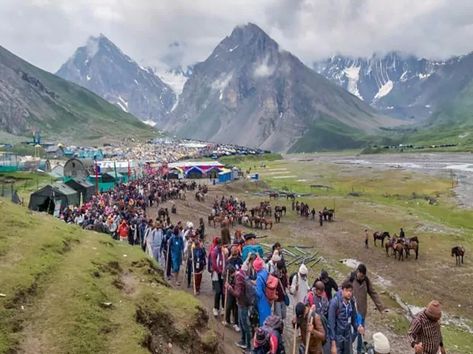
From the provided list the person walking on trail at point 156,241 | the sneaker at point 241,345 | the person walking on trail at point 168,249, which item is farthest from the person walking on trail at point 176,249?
the sneaker at point 241,345

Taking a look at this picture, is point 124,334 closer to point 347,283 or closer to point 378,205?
point 347,283

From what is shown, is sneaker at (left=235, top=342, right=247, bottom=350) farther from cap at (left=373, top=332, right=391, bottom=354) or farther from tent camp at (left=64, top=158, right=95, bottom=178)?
tent camp at (left=64, top=158, right=95, bottom=178)

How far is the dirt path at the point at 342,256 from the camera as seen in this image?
19906mm

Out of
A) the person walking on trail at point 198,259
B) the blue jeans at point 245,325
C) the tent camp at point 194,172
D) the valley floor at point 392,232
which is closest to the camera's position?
the blue jeans at point 245,325

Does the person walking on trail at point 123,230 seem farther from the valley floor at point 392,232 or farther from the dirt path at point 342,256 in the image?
the valley floor at point 392,232

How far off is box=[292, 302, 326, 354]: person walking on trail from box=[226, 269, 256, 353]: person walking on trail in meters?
2.93

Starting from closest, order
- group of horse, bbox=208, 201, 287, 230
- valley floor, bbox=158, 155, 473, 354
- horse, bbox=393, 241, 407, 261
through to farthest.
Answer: valley floor, bbox=158, 155, 473, 354 → horse, bbox=393, 241, 407, 261 → group of horse, bbox=208, 201, 287, 230

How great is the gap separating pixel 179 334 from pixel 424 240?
3793cm

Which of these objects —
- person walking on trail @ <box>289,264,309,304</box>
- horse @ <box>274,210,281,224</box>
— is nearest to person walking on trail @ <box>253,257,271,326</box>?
person walking on trail @ <box>289,264,309,304</box>

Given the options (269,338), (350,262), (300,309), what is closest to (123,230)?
(350,262)

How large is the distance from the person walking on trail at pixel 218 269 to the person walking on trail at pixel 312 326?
19.7 feet

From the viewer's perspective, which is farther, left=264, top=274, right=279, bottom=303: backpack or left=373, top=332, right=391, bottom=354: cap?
left=264, top=274, right=279, bottom=303: backpack

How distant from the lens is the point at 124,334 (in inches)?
472

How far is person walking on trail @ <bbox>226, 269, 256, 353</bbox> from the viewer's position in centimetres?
1411
